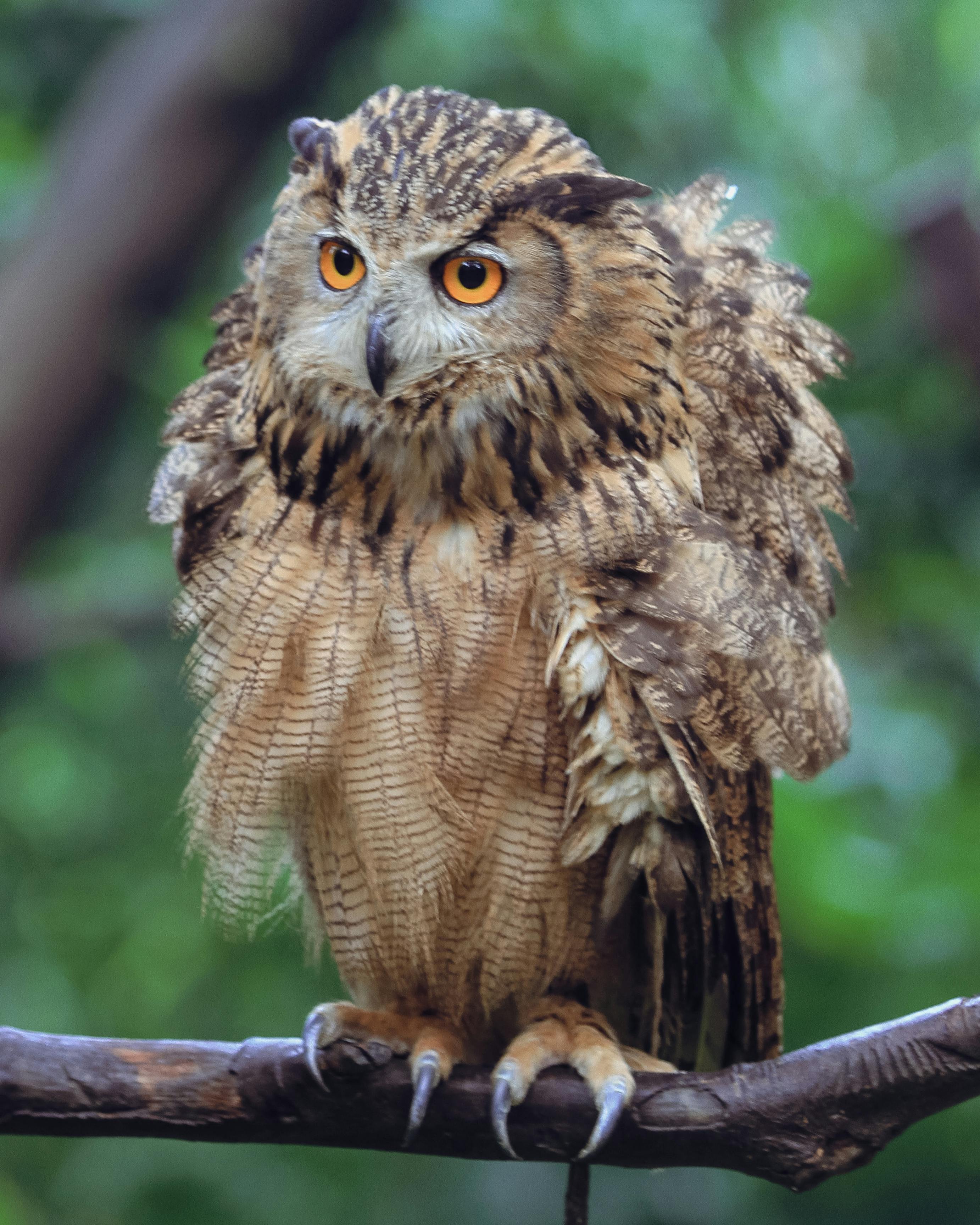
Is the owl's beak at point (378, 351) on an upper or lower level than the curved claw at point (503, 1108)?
upper

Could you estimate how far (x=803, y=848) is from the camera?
9.46 ft

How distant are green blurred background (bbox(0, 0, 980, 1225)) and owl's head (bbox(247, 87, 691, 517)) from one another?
1.35 m

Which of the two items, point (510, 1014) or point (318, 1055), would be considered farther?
point (510, 1014)

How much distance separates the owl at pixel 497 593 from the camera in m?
1.77

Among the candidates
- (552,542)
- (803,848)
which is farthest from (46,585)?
(552,542)

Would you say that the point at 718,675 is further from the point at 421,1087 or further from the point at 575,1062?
the point at 421,1087

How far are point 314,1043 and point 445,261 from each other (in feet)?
3.48

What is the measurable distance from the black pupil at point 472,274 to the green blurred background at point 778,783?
4.88 ft

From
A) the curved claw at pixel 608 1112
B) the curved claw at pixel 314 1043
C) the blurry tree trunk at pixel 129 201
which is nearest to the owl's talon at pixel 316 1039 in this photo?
the curved claw at pixel 314 1043

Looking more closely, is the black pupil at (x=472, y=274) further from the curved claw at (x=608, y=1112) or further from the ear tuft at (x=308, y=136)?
the curved claw at (x=608, y=1112)

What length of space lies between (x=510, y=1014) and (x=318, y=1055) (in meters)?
0.38

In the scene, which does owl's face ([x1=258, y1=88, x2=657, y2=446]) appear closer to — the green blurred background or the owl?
the owl

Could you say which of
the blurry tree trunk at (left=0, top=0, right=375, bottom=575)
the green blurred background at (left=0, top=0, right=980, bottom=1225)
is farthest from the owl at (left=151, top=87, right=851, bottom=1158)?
the blurry tree trunk at (left=0, top=0, right=375, bottom=575)

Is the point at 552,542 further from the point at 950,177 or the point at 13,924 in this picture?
the point at 13,924
